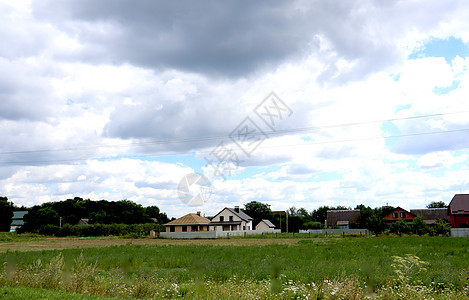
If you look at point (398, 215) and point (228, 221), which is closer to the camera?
point (398, 215)

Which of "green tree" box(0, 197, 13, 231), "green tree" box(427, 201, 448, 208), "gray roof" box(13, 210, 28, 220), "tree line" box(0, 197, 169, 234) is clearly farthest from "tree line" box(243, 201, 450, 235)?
"gray roof" box(13, 210, 28, 220)

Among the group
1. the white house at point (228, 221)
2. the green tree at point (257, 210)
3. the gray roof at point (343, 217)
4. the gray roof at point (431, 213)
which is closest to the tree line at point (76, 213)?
the white house at point (228, 221)

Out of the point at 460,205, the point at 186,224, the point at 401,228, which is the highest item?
the point at 460,205

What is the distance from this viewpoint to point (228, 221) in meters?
88.4

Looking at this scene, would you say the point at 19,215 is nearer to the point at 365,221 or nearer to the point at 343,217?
the point at 343,217

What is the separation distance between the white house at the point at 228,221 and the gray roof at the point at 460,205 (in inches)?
1708

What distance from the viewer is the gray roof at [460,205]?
2520 inches

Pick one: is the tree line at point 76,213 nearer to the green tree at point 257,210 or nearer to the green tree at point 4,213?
the green tree at point 4,213

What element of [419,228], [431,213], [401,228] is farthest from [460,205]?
[431,213]

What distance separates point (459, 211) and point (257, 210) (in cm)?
6478

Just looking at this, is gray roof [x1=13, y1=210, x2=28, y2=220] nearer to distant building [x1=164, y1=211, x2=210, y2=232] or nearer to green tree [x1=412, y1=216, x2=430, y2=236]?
distant building [x1=164, y1=211, x2=210, y2=232]

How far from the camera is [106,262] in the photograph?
61.4 ft

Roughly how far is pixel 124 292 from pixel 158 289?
3.02 ft

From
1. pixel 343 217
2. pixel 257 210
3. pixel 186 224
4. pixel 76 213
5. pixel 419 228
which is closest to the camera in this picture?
pixel 419 228
